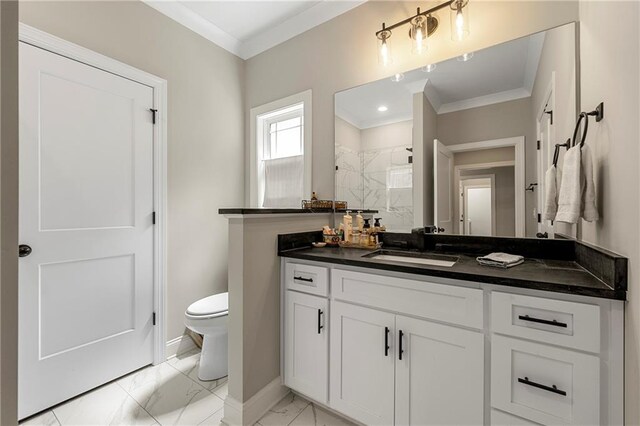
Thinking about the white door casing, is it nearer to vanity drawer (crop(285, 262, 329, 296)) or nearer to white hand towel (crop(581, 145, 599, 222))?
vanity drawer (crop(285, 262, 329, 296))

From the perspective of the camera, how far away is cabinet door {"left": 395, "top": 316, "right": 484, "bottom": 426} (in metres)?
1.06

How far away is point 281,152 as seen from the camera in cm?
265

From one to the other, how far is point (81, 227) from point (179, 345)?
3.77 ft

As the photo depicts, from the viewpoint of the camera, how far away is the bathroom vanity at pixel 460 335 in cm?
87

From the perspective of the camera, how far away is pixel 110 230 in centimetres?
185

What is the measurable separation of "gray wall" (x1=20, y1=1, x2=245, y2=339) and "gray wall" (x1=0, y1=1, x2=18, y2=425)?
Result: 1810 mm

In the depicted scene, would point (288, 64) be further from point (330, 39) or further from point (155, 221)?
point (155, 221)

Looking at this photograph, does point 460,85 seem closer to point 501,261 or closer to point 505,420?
point 501,261

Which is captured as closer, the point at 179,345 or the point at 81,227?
the point at 81,227

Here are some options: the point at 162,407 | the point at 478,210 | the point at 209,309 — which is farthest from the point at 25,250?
the point at 478,210

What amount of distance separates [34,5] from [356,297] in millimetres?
2434

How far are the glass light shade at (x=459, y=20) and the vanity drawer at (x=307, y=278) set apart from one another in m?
1.59

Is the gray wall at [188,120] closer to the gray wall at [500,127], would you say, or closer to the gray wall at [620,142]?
the gray wall at [500,127]

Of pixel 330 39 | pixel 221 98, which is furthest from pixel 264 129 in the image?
pixel 330 39
